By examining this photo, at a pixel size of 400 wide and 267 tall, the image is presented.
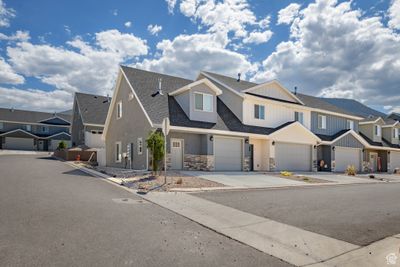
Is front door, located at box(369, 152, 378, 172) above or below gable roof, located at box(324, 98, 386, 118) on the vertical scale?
below

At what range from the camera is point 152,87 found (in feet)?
74.1

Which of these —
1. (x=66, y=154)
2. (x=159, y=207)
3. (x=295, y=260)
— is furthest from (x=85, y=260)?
(x=66, y=154)

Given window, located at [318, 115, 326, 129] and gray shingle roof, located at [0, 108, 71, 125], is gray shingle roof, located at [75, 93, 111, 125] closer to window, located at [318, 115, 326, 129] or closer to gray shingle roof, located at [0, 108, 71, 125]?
gray shingle roof, located at [0, 108, 71, 125]

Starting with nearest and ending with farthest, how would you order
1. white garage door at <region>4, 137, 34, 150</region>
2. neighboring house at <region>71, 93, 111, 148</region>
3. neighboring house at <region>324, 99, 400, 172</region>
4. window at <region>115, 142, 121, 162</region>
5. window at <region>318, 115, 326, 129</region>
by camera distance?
window at <region>115, 142, 121, 162</region>, window at <region>318, 115, 326, 129</region>, neighboring house at <region>324, 99, 400, 172</region>, neighboring house at <region>71, 93, 111, 148</region>, white garage door at <region>4, 137, 34, 150</region>

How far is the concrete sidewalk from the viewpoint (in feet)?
18.2

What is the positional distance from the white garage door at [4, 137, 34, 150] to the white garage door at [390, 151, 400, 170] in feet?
193

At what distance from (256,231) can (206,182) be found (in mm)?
8114

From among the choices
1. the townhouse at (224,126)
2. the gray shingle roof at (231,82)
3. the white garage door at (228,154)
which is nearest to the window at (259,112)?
the townhouse at (224,126)

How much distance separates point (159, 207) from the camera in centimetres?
914

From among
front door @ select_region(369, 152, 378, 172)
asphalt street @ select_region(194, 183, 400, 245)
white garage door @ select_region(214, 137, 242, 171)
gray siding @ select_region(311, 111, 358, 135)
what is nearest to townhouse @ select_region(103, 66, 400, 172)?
white garage door @ select_region(214, 137, 242, 171)

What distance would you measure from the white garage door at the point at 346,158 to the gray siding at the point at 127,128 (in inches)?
784

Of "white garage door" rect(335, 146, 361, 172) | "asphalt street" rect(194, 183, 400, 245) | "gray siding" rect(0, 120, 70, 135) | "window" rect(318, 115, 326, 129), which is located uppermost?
"gray siding" rect(0, 120, 70, 135)

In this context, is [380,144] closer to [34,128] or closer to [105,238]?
[105,238]

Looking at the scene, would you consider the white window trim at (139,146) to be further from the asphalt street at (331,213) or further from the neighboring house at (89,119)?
the neighboring house at (89,119)
